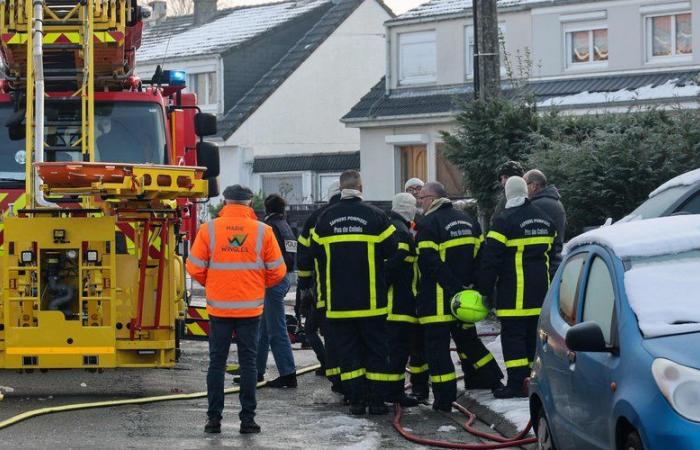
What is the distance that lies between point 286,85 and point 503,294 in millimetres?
36713

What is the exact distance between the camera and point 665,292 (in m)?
7.51

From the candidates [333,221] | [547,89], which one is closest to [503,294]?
[333,221]

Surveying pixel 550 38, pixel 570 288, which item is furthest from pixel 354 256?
pixel 550 38

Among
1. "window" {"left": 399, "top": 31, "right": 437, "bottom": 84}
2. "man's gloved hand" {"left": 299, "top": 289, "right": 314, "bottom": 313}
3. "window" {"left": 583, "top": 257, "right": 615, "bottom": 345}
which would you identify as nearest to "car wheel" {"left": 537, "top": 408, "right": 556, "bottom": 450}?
"window" {"left": 583, "top": 257, "right": 615, "bottom": 345}

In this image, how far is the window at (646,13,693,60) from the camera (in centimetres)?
3431

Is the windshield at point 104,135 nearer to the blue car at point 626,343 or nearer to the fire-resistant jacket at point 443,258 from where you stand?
the fire-resistant jacket at point 443,258

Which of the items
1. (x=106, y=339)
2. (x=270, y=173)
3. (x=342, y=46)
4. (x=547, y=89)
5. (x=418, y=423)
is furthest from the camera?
(x=342, y=46)

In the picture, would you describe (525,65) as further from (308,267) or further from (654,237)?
(654,237)

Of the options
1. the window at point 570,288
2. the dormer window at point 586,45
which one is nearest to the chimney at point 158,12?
the dormer window at point 586,45

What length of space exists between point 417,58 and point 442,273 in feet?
91.1

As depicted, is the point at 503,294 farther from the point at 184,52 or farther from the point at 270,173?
the point at 184,52

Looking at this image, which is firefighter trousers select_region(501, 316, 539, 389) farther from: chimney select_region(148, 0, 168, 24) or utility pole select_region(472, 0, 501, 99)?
chimney select_region(148, 0, 168, 24)

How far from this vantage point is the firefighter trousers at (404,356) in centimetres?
1240

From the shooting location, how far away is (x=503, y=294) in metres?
12.1
